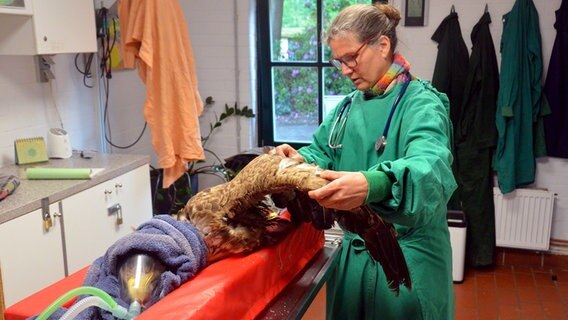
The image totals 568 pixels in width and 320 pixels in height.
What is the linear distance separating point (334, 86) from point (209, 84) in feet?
3.11

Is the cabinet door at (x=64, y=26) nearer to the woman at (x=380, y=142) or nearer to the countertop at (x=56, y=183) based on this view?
the countertop at (x=56, y=183)

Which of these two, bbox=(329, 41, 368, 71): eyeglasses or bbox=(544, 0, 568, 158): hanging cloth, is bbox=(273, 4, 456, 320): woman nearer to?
bbox=(329, 41, 368, 71): eyeglasses

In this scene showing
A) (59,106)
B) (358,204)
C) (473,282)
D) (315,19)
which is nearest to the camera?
(358,204)

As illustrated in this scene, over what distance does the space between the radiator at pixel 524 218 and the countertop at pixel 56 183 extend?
2342mm

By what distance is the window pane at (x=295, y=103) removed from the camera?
410cm

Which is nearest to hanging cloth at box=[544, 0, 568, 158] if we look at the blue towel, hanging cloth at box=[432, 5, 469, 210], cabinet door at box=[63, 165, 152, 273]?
hanging cloth at box=[432, 5, 469, 210]

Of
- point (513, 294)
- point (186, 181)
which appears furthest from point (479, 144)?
point (186, 181)

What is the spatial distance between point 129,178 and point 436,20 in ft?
7.19

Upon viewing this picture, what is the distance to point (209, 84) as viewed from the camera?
13.7 feet

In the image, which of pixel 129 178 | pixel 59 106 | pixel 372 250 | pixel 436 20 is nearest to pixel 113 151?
pixel 59 106

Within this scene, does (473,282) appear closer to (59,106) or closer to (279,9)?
(279,9)

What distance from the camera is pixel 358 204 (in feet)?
3.84

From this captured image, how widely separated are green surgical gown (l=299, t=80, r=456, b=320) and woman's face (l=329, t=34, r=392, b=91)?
7cm

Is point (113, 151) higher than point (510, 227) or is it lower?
higher
